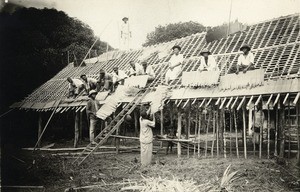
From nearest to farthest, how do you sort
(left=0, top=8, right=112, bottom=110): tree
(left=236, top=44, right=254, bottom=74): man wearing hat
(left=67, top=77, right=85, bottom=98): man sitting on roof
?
(left=236, top=44, right=254, bottom=74): man wearing hat, (left=67, top=77, right=85, bottom=98): man sitting on roof, (left=0, top=8, right=112, bottom=110): tree

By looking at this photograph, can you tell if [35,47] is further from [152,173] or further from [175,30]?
[152,173]

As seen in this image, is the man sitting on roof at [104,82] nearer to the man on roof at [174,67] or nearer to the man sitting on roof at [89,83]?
the man sitting on roof at [89,83]

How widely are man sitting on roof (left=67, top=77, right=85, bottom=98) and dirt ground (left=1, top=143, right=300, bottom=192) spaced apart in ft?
16.6

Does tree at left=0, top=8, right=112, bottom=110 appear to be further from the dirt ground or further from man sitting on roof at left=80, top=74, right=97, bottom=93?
the dirt ground

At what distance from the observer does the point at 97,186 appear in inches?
279

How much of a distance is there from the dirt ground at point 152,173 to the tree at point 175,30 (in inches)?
1007

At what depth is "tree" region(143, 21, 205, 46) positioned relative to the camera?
1353 inches

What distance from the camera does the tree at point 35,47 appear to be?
20081 mm

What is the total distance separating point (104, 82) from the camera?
13.6m

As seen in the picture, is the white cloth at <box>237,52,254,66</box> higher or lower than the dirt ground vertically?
higher

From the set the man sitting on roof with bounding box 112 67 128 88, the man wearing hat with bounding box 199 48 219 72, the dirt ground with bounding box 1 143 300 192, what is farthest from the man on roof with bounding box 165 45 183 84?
the dirt ground with bounding box 1 143 300 192

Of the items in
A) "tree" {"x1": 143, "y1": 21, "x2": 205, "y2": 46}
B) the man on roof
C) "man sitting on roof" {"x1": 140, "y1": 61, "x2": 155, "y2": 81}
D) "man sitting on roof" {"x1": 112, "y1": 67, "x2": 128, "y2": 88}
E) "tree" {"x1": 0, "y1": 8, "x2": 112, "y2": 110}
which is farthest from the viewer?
"tree" {"x1": 143, "y1": 21, "x2": 205, "y2": 46}

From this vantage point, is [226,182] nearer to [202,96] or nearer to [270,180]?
[270,180]

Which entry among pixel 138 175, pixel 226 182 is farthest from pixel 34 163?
pixel 226 182
